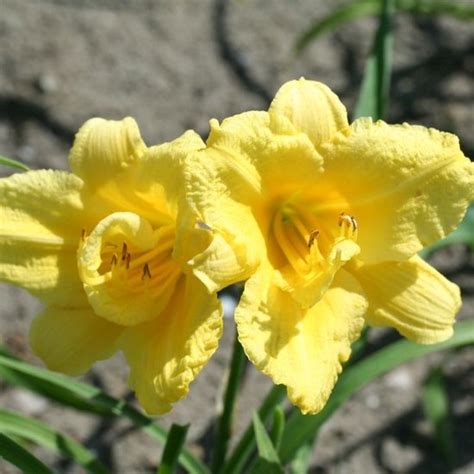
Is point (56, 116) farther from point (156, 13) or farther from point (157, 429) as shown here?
point (157, 429)

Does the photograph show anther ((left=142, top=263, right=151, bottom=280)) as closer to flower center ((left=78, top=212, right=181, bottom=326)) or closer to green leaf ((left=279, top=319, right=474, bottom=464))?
flower center ((left=78, top=212, right=181, bottom=326))

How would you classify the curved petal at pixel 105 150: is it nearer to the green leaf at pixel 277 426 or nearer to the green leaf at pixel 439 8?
the green leaf at pixel 277 426

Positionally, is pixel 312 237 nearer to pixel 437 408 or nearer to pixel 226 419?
pixel 226 419

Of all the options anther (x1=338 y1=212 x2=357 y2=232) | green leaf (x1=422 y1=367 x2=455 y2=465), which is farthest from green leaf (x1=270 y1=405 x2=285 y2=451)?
green leaf (x1=422 y1=367 x2=455 y2=465)

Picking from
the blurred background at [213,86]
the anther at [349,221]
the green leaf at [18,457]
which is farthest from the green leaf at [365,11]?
the green leaf at [18,457]

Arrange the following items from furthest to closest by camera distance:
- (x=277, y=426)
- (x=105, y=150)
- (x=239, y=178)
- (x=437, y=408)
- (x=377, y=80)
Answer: (x=437, y=408)
(x=377, y=80)
(x=277, y=426)
(x=105, y=150)
(x=239, y=178)

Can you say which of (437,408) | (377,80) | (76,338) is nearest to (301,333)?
(76,338)
